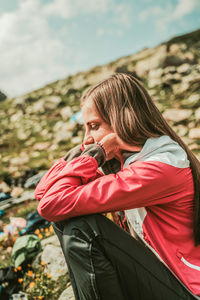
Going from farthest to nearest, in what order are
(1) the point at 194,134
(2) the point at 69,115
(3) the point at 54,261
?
(2) the point at 69,115 < (1) the point at 194,134 < (3) the point at 54,261

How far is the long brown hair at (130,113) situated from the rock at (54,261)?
1885 mm

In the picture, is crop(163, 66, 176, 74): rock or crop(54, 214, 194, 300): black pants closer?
crop(54, 214, 194, 300): black pants

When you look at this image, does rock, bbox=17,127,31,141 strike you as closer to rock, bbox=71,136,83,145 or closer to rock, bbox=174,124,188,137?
rock, bbox=71,136,83,145

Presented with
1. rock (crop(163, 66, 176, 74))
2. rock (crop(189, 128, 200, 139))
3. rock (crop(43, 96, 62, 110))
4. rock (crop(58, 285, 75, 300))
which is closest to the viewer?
rock (crop(58, 285, 75, 300))

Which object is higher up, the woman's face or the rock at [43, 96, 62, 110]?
the rock at [43, 96, 62, 110]

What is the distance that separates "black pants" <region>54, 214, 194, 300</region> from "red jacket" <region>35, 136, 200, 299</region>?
101 mm

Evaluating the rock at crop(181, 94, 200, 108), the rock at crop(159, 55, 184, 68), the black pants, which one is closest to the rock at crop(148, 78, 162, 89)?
the rock at crop(159, 55, 184, 68)

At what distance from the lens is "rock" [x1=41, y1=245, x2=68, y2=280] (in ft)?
8.90

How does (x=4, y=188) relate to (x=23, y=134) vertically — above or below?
below

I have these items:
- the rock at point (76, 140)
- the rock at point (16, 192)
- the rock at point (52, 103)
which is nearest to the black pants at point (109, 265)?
the rock at point (16, 192)

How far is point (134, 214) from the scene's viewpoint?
5.79ft

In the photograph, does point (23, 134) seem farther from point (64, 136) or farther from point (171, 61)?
point (171, 61)

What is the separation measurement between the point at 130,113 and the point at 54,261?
216 centimetres

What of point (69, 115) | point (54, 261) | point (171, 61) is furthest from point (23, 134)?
point (54, 261)
